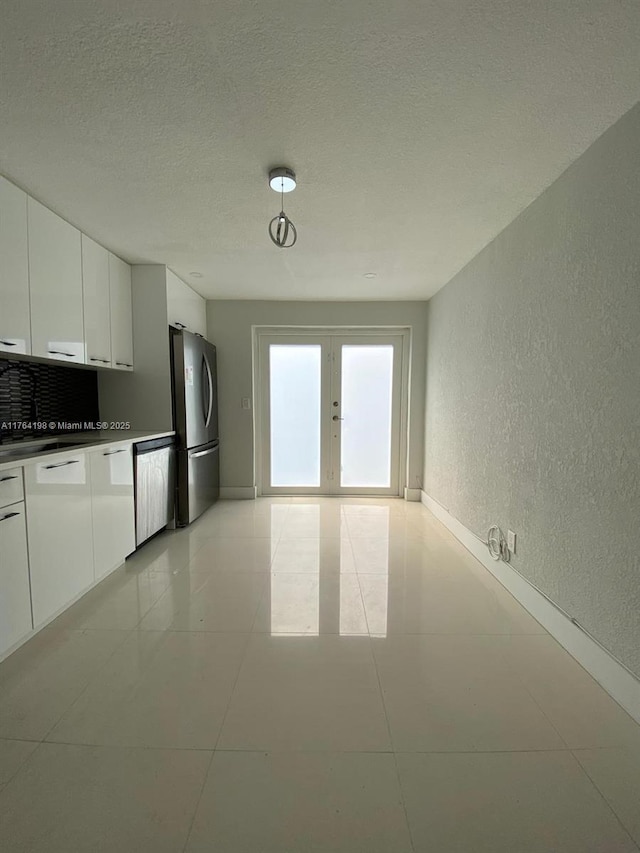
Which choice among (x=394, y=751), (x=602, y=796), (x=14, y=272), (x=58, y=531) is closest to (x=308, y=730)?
(x=394, y=751)

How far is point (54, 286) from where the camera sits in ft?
6.88

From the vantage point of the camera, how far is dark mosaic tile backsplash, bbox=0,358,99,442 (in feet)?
7.29

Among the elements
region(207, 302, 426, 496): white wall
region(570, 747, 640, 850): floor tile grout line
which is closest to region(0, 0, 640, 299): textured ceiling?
region(207, 302, 426, 496): white wall

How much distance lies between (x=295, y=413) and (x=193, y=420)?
1335mm

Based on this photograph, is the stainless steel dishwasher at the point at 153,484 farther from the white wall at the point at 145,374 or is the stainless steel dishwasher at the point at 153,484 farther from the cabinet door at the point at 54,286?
the cabinet door at the point at 54,286

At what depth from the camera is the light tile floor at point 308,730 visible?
922 mm

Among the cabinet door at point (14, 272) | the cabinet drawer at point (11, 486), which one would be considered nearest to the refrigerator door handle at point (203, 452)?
the cabinet door at point (14, 272)

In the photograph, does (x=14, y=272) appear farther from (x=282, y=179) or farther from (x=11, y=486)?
(x=282, y=179)

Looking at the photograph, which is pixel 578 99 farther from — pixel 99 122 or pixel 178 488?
pixel 178 488

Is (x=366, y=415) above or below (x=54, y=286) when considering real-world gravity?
below

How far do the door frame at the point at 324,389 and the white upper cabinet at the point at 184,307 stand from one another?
57cm

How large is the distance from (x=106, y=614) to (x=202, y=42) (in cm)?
243

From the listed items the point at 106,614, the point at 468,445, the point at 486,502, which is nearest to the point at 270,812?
the point at 106,614

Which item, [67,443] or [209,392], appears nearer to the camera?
[67,443]
